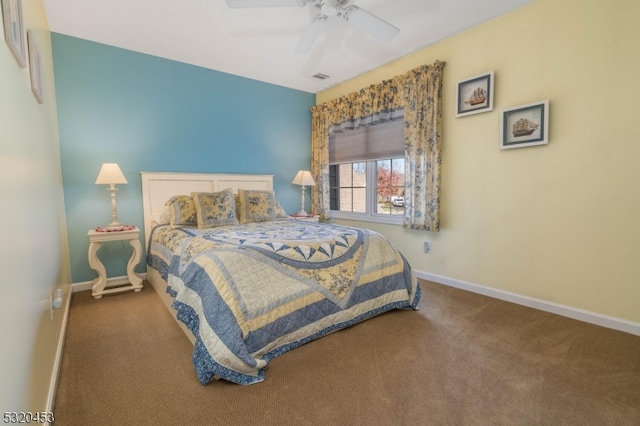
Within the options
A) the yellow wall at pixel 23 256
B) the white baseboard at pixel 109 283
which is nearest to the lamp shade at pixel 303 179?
the white baseboard at pixel 109 283

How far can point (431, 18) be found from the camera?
2.65 metres

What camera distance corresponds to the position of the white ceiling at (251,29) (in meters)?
2.46

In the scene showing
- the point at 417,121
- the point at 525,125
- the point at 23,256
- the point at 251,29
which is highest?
the point at 251,29

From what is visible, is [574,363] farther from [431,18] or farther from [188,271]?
[431,18]

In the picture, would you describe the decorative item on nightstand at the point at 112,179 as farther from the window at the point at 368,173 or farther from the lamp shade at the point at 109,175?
the window at the point at 368,173

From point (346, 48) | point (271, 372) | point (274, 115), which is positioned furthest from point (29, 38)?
point (274, 115)

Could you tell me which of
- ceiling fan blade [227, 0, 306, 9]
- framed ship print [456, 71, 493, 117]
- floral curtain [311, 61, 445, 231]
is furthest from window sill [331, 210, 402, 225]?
ceiling fan blade [227, 0, 306, 9]

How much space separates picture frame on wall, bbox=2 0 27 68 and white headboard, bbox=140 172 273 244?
2.07 meters

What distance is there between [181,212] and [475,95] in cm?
317

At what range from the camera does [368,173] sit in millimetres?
4023

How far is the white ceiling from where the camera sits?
246 centimetres

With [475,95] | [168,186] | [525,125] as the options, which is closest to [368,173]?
[475,95]

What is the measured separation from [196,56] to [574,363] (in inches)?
168

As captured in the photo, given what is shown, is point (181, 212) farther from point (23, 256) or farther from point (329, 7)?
point (329, 7)
